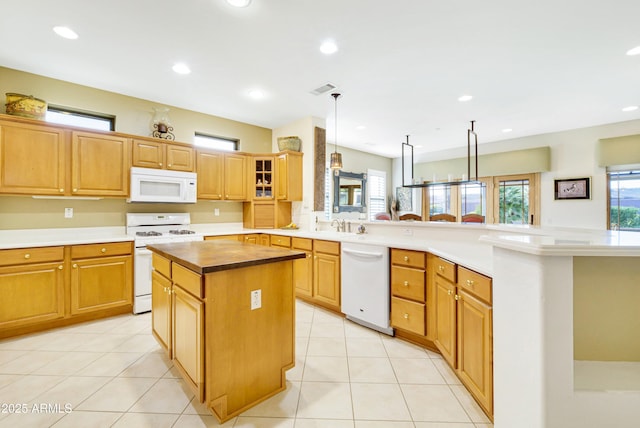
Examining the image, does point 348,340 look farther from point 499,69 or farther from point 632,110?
point 632,110

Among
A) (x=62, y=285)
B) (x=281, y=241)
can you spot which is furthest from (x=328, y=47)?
(x=62, y=285)

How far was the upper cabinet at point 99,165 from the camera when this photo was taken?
304cm

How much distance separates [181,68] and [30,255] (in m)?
2.36

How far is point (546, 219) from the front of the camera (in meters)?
5.39

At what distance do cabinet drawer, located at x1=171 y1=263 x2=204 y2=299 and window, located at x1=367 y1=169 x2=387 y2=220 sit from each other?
5786 mm

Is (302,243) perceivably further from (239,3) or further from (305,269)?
(239,3)

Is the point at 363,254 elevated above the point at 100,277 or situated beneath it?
elevated above

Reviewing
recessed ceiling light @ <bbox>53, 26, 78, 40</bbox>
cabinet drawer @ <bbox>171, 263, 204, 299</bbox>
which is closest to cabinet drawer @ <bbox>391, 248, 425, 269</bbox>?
cabinet drawer @ <bbox>171, 263, 204, 299</bbox>

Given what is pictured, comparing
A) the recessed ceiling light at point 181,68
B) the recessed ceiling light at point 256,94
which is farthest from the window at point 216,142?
the recessed ceiling light at point 181,68

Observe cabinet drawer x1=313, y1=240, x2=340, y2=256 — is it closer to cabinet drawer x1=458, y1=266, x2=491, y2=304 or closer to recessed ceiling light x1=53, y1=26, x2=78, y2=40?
cabinet drawer x1=458, y1=266, x2=491, y2=304

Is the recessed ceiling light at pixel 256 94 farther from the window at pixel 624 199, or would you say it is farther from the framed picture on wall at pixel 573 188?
the window at pixel 624 199

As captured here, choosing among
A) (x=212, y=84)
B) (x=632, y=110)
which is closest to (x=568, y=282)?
(x=212, y=84)

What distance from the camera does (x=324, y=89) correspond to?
11.3 ft

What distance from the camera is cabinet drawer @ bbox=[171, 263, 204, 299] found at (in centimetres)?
153
